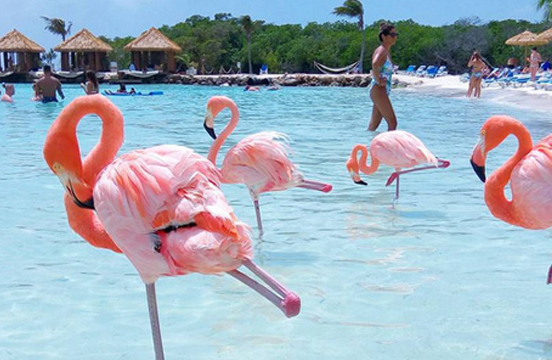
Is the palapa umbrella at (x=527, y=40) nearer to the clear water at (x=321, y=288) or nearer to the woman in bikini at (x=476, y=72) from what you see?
the woman in bikini at (x=476, y=72)

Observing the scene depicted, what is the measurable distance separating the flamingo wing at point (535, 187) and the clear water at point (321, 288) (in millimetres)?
581

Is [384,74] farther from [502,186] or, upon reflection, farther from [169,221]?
[169,221]

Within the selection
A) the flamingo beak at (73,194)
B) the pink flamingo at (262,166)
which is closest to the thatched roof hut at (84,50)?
the pink flamingo at (262,166)

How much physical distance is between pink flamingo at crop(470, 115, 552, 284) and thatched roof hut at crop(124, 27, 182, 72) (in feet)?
167

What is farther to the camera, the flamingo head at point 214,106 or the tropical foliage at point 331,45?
the tropical foliage at point 331,45

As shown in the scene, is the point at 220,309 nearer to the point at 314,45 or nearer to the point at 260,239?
the point at 260,239

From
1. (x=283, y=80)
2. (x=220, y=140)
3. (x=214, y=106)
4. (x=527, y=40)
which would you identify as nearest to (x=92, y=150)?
(x=220, y=140)

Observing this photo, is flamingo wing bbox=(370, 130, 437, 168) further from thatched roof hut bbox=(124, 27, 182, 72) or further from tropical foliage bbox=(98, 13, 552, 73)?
thatched roof hut bbox=(124, 27, 182, 72)

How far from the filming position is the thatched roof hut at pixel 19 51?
52.9m

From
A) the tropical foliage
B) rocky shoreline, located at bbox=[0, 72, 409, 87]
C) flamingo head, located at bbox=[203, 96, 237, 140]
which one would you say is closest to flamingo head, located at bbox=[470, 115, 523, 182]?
flamingo head, located at bbox=[203, 96, 237, 140]

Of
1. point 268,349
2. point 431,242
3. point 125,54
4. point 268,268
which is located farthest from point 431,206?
point 125,54

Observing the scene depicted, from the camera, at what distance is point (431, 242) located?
5.09 metres

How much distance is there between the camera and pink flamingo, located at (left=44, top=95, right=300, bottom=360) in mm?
2533

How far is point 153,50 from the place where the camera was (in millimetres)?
53500
